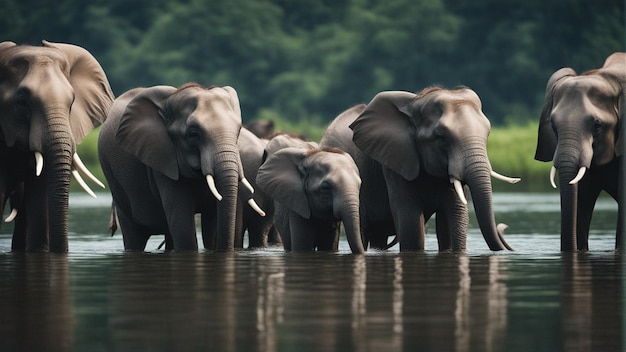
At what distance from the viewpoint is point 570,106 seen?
14.8 metres

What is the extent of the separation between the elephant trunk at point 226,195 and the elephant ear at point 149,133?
2.05ft

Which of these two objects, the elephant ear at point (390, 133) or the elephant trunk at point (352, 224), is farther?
the elephant ear at point (390, 133)

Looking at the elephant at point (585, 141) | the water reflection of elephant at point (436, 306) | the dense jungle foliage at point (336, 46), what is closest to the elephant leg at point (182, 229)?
the water reflection of elephant at point (436, 306)

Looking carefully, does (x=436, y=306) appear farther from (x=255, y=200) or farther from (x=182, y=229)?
(x=255, y=200)

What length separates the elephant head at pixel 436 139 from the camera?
14.0 meters

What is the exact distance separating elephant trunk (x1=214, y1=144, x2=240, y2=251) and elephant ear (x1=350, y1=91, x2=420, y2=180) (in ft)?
5.02

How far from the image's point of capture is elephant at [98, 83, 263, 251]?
14.3 metres

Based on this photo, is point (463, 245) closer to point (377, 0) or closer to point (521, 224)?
point (521, 224)

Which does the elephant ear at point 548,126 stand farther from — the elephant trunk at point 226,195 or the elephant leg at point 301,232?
the elephant trunk at point 226,195

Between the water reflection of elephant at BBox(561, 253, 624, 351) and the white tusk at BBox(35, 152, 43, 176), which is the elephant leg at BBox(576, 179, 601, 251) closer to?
the water reflection of elephant at BBox(561, 253, 624, 351)

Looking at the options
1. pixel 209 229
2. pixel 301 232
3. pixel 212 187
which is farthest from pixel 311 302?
pixel 209 229

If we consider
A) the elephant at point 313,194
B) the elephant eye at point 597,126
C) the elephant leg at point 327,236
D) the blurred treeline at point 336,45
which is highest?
the blurred treeline at point 336,45

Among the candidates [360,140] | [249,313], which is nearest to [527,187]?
[360,140]

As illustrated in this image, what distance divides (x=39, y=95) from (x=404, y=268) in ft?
12.5
